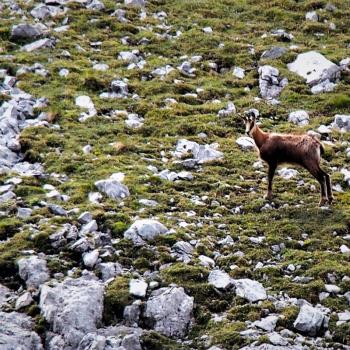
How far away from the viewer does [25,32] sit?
2567 centimetres

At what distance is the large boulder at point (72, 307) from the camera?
1191 cm

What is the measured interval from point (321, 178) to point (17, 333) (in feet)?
25.5

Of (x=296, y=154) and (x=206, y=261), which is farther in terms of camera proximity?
(x=296, y=154)

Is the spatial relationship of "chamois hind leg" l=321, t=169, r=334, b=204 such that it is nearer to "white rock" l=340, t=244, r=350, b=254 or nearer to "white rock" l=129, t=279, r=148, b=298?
"white rock" l=340, t=244, r=350, b=254

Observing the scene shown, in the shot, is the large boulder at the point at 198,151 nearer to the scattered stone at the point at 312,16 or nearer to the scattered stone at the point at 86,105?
the scattered stone at the point at 86,105

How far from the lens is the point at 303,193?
55.6 ft

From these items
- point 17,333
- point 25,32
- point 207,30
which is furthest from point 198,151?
point 25,32

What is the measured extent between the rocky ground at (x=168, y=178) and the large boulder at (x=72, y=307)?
1.1 inches

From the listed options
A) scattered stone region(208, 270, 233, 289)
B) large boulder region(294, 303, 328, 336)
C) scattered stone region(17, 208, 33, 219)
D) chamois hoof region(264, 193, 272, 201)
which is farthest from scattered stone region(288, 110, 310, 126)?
large boulder region(294, 303, 328, 336)

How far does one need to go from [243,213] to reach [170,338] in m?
4.75

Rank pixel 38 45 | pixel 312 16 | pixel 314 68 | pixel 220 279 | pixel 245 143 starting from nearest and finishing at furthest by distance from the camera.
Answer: pixel 220 279
pixel 245 143
pixel 314 68
pixel 38 45
pixel 312 16

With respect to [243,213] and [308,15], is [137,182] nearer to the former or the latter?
[243,213]

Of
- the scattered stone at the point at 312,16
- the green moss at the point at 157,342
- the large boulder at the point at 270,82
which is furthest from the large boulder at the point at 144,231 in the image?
the scattered stone at the point at 312,16

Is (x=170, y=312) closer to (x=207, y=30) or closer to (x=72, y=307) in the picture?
(x=72, y=307)
